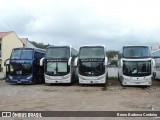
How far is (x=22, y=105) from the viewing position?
51.3 feet

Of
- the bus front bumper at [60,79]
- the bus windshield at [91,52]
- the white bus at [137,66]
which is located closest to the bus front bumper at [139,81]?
the white bus at [137,66]

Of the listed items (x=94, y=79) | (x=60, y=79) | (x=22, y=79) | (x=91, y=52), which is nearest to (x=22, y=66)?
(x=22, y=79)

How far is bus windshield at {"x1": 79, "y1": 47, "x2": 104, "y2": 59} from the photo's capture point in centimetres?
2745

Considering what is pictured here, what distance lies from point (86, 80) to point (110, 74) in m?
25.0

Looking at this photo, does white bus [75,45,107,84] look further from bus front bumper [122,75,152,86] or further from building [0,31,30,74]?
building [0,31,30,74]

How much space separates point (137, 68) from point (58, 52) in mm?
6937

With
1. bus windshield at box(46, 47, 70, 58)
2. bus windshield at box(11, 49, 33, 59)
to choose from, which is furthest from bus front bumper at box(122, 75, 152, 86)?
bus windshield at box(11, 49, 33, 59)

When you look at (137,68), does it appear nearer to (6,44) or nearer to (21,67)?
(21,67)

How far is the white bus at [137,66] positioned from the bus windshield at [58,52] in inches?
192

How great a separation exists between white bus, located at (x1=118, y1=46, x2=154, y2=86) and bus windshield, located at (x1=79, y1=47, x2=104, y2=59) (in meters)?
1.96

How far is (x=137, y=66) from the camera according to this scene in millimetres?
26641

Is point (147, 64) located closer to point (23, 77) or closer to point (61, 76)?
point (61, 76)

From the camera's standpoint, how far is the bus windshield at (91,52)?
27.5 meters

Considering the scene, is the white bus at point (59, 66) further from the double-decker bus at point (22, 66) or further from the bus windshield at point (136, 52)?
the bus windshield at point (136, 52)
